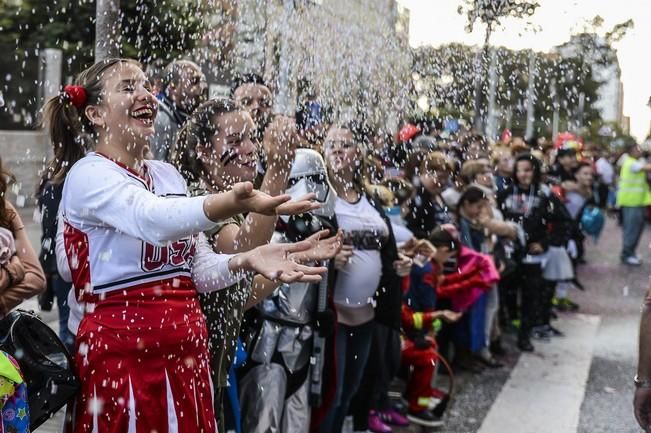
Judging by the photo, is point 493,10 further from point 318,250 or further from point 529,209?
point 318,250

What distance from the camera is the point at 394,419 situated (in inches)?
211

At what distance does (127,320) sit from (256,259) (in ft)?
1.50

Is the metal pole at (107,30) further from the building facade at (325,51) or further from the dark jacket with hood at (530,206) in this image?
the dark jacket with hood at (530,206)

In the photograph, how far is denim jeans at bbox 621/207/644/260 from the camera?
44.6 ft

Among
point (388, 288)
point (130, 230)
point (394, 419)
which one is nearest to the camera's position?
point (130, 230)

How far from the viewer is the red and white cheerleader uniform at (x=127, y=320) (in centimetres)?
248

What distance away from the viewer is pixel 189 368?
8.70ft

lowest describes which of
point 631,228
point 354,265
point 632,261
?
point 632,261

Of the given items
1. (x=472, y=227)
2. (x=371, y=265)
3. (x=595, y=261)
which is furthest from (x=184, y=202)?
(x=595, y=261)

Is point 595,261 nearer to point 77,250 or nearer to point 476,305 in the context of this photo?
point 476,305

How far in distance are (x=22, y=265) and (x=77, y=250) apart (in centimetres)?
60

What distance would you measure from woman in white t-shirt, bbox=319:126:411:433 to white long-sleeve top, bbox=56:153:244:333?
71.2 inches

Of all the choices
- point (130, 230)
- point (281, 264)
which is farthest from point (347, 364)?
point (130, 230)

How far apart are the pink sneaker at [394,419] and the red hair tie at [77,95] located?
3.29 metres
